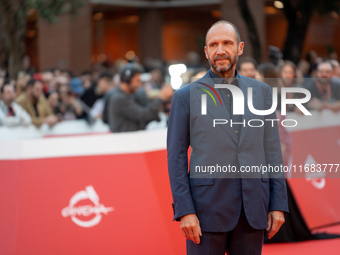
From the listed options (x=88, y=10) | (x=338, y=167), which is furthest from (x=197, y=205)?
(x=88, y=10)

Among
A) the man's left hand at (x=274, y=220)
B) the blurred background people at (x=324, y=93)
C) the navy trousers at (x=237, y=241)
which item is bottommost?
the navy trousers at (x=237, y=241)

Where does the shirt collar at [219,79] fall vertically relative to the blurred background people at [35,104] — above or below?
above

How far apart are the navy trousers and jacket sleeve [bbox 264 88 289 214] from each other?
188 millimetres

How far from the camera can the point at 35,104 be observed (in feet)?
28.7

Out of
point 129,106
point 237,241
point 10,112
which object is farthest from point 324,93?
point 10,112

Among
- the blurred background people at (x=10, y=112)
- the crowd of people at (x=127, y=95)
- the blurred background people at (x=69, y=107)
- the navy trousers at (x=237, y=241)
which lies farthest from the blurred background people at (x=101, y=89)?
the navy trousers at (x=237, y=241)

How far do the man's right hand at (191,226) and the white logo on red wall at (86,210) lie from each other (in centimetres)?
181

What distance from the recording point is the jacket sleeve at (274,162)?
281 cm

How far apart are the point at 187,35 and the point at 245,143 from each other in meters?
30.7

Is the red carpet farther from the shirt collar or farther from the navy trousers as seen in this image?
the shirt collar

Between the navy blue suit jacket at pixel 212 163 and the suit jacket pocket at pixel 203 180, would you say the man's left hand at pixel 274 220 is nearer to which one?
the navy blue suit jacket at pixel 212 163

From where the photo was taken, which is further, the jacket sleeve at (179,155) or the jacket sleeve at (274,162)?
→ the jacket sleeve at (274,162)

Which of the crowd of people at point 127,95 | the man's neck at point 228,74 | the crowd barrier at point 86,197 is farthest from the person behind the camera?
the crowd of people at point 127,95

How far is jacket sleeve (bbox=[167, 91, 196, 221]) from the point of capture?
267cm
